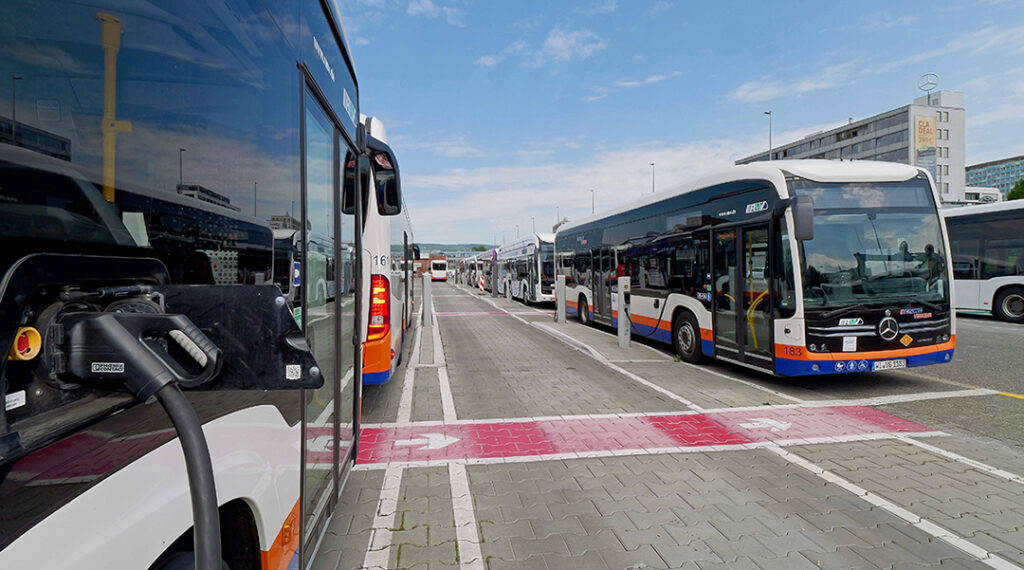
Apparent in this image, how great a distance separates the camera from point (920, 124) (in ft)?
238

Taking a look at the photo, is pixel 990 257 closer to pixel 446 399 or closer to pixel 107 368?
pixel 446 399

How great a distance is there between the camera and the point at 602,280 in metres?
14.6

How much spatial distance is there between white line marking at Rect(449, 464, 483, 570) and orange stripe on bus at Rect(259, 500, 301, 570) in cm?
113

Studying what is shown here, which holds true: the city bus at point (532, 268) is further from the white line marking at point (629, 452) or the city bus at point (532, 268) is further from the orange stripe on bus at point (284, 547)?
the orange stripe on bus at point (284, 547)

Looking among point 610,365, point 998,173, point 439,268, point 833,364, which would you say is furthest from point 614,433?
point 998,173

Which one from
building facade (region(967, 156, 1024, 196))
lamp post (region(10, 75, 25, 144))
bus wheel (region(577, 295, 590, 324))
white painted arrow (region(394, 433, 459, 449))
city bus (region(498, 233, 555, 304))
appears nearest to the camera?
lamp post (region(10, 75, 25, 144))

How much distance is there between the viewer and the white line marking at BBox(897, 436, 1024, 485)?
432 cm

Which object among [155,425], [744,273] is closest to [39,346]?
[155,425]

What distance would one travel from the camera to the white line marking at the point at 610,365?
22.7ft

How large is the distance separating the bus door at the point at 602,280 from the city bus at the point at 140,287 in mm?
12182

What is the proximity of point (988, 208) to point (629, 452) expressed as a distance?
57.1ft

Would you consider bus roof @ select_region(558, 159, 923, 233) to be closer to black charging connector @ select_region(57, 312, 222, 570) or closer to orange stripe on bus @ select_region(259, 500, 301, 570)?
orange stripe on bus @ select_region(259, 500, 301, 570)

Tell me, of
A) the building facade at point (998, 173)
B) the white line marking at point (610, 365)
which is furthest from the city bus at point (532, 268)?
the building facade at point (998, 173)

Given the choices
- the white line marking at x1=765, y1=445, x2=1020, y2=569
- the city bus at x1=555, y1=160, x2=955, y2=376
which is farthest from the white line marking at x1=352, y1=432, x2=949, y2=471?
the city bus at x1=555, y1=160, x2=955, y2=376
